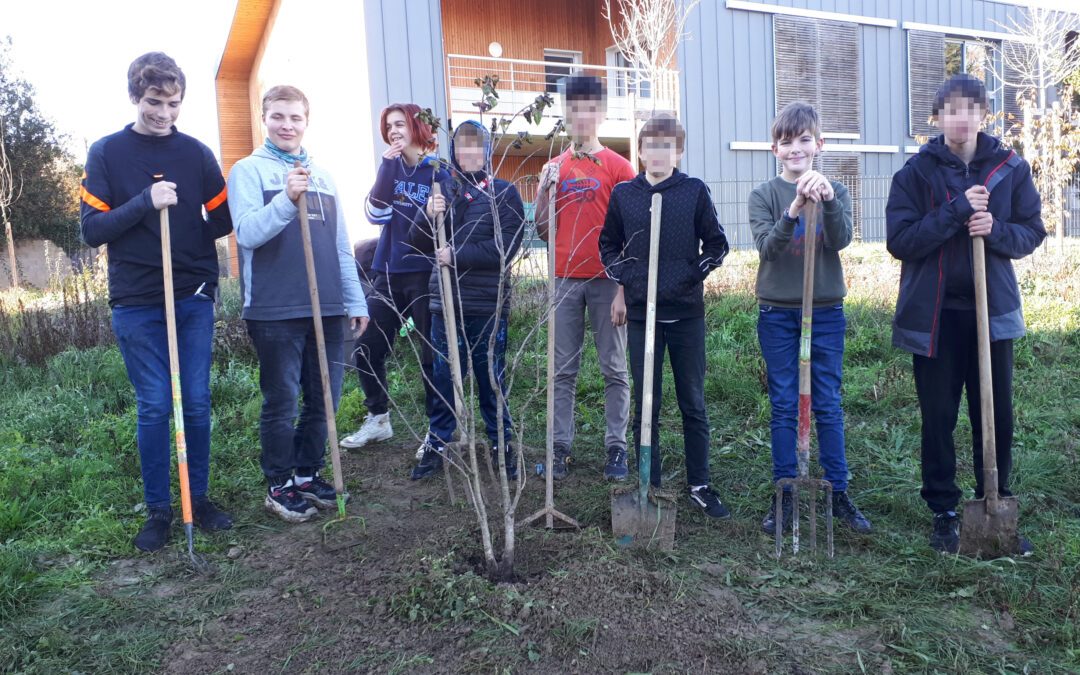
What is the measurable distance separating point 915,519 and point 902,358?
2.97 meters

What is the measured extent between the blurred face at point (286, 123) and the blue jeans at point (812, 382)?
2.31 meters

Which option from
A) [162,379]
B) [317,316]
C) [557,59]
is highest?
[557,59]

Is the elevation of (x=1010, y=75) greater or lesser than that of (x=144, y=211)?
greater

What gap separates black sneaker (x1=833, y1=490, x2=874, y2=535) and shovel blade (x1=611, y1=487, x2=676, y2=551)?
0.85 metres

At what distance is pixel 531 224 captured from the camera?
133 inches

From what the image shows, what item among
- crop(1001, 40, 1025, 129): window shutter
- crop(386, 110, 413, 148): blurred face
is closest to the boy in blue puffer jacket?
crop(386, 110, 413, 148): blurred face

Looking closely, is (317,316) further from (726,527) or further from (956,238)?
(956,238)

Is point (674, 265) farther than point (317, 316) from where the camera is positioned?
Yes

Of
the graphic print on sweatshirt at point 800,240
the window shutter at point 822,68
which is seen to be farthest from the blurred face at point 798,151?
the window shutter at point 822,68

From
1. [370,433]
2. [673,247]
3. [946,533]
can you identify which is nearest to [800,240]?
[673,247]

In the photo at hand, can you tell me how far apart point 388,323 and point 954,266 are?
3.06 m

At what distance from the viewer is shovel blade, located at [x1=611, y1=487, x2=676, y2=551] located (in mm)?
3074

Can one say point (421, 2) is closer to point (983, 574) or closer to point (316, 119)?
point (316, 119)

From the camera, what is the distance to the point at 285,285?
3.41 m
